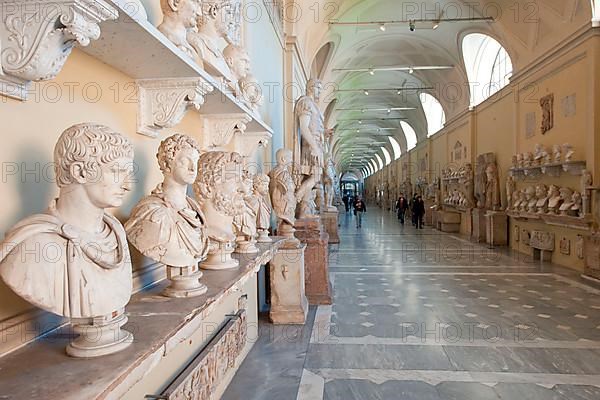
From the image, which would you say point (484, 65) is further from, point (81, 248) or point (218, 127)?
point (81, 248)

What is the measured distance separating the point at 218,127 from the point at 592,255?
7764 mm

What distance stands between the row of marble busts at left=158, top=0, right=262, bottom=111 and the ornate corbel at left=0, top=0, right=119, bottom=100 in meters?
0.86

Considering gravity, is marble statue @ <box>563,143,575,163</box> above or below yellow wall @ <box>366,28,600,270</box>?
below

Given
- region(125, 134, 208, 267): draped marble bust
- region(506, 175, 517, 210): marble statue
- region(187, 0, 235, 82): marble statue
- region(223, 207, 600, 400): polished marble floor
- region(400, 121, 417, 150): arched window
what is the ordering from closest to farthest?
region(125, 134, 208, 267): draped marble bust
region(187, 0, 235, 82): marble statue
region(223, 207, 600, 400): polished marble floor
region(506, 175, 517, 210): marble statue
region(400, 121, 417, 150): arched window

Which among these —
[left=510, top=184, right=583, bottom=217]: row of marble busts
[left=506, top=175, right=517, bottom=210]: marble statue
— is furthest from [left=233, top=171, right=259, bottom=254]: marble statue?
[left=506, top=175, right=517, bottom=210]: marble statue

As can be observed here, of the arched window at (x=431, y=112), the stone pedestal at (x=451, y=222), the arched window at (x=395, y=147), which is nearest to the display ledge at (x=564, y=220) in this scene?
the stone pedestal at (x=451, y=222)

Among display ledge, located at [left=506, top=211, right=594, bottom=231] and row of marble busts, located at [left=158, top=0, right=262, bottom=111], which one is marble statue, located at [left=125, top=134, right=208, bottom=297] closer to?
row of marble busts, located at [left=158, top=0, right=262, bottom=111]

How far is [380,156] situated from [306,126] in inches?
1669

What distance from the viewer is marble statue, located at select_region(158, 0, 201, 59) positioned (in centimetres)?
214

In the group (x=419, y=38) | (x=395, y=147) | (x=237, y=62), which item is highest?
(x=419, y=38)

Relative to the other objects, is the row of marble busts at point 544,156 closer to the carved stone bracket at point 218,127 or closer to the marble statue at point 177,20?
the carved stone bracket at point 218,127

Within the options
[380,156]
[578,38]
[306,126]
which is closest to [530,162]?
[578,38]

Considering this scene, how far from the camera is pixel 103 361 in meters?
1.19

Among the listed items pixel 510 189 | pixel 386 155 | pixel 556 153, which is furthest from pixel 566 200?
pixel 386 155
